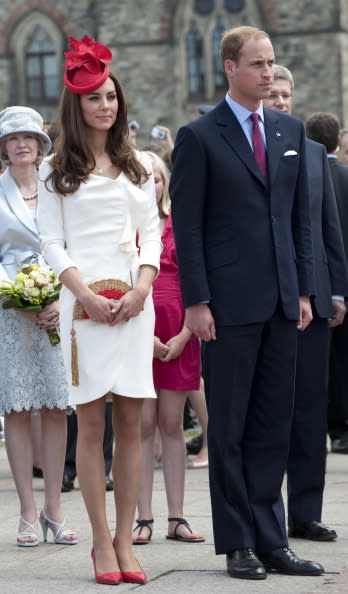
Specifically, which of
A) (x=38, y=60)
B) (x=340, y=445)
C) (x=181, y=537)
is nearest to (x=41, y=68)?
(x=38, y=60)

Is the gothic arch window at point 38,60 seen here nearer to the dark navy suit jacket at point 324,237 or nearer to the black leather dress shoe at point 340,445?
the black leather dress shoe at point 340,445

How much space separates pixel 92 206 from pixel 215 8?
3250 cm

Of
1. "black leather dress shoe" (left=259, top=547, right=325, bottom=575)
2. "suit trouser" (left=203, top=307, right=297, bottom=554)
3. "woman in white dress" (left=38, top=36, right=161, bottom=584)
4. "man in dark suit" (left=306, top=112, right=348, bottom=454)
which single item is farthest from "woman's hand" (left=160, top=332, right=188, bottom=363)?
"man in dark suit" (left=306, top=112, right=348, bottom=454)

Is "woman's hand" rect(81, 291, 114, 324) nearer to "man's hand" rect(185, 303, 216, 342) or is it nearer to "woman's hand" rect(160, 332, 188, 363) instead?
"man's hand" rect(185, 303, 216, 342)

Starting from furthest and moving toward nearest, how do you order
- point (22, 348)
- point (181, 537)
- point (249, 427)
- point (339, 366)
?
point (339, 366) < point (22, 348) < point (181, 537) < point (249, 427)

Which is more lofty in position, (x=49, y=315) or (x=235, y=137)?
(x=235, y=137)

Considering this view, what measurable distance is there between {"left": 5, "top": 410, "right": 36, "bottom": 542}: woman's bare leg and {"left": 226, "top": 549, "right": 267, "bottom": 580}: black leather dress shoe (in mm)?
1418

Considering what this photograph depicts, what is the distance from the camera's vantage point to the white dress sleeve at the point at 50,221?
554 cm

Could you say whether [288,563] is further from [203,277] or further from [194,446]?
[194,446]

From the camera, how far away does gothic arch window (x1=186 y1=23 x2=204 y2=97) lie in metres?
37.4

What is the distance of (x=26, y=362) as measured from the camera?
682cm

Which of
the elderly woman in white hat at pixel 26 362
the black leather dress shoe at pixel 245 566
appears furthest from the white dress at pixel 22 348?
the black leather dress shoe at pixel 245 566

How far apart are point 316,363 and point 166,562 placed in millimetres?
1277

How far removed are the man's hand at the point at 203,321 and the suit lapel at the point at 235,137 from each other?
1.89 ft
